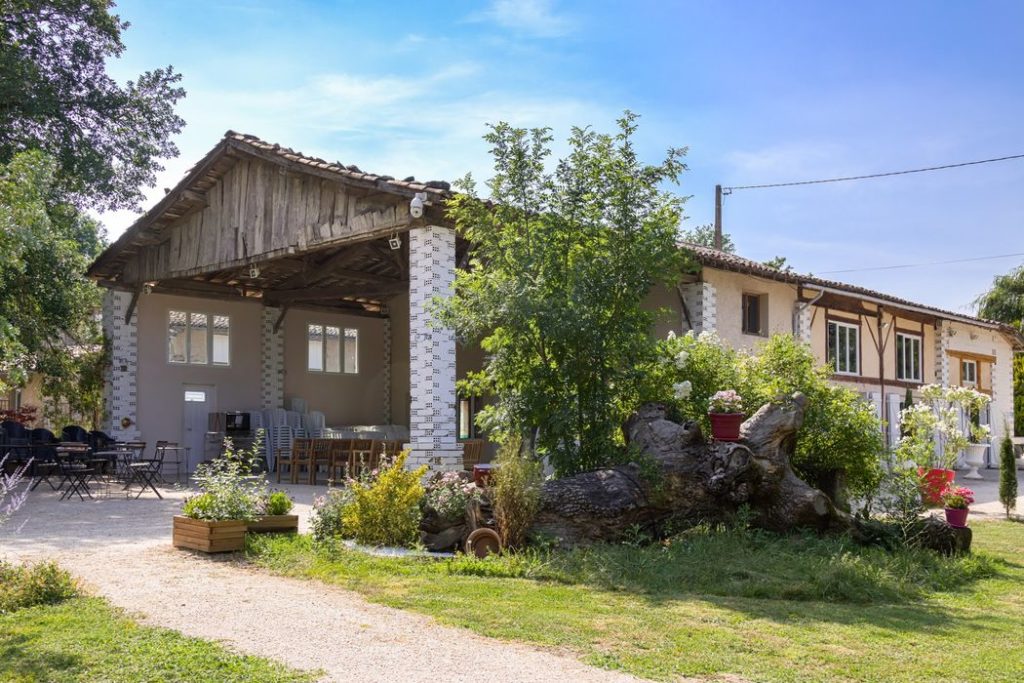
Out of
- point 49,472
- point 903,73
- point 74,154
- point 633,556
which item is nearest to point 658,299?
point 903,73

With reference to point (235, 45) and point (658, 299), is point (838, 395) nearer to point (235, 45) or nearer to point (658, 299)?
point (658, 299)

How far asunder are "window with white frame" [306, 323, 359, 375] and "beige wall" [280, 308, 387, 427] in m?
0.10

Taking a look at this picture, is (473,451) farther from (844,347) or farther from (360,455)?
(844,347)

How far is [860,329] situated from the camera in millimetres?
20672

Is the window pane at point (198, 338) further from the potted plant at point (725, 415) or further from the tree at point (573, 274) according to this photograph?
the potted plant at point (725, 415)

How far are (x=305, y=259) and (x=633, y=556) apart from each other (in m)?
11.9

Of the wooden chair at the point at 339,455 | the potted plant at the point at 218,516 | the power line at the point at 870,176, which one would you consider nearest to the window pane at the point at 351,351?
the wooden chair at the point at 339,455

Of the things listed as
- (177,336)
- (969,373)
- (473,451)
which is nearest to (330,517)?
(473,451)

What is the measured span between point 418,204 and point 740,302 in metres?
7.49

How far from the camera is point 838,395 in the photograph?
10.2 meters

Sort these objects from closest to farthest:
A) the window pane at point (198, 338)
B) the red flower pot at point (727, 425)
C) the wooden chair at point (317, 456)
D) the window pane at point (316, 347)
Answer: the red flower pot at point (727, 425), the wooden chair at point (317, 456), the window pane at point (198, 338), the window pane at point (316, 347)

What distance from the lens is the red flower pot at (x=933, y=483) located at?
32.9ft

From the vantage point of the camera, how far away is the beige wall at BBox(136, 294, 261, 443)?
18.6 metres

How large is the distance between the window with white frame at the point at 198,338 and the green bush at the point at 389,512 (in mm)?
11967
